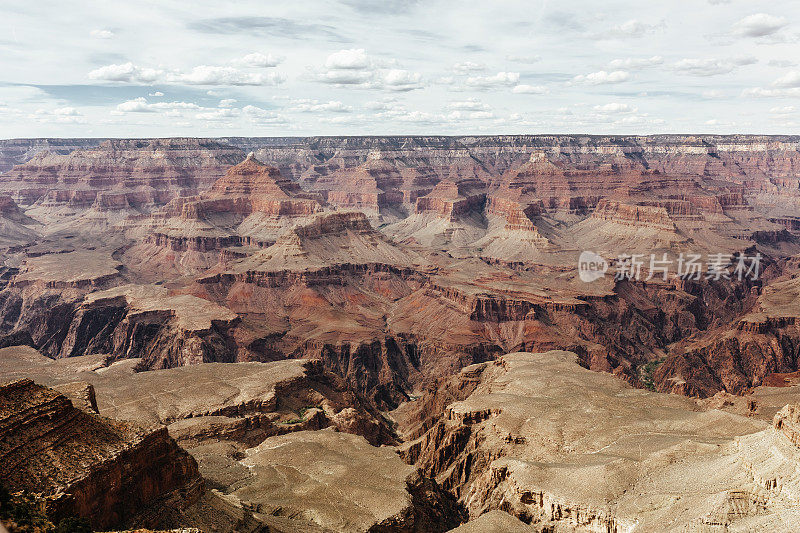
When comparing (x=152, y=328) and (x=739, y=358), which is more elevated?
(x=152, y=328)

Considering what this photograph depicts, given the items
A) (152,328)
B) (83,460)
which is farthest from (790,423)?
(152,328)

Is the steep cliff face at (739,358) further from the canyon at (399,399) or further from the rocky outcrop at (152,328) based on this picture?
the rocky outcrop at (152,328)

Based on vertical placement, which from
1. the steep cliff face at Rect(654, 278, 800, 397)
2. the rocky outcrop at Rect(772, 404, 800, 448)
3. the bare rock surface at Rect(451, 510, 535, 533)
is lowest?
the steep cliff face at Rect(654, 278, 800, 397)

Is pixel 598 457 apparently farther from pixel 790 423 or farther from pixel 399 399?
pixel 399 399

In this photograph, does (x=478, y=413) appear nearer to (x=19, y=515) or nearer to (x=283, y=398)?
(x=283, y=398)

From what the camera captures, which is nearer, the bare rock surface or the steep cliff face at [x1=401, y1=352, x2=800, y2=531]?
the steep cliff face at [x1=401, y1=352, x2=800, y2=531]

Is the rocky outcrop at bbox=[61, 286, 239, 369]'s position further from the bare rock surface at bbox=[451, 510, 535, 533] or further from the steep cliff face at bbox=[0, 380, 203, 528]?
the bare rock surface at bbox=[451, 510, 535, 533]

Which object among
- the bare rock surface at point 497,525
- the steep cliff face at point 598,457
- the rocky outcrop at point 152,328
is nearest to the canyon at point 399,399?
the steep cliff face at point 598,457

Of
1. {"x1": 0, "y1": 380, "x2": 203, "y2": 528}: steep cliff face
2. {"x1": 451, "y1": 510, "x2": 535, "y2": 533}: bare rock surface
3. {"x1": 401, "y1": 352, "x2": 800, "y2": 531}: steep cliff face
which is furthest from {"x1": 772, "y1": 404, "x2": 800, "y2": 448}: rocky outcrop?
{"x1": 0, "y1": 380, "x2": 203, "y2": 528}: steep cliff face
